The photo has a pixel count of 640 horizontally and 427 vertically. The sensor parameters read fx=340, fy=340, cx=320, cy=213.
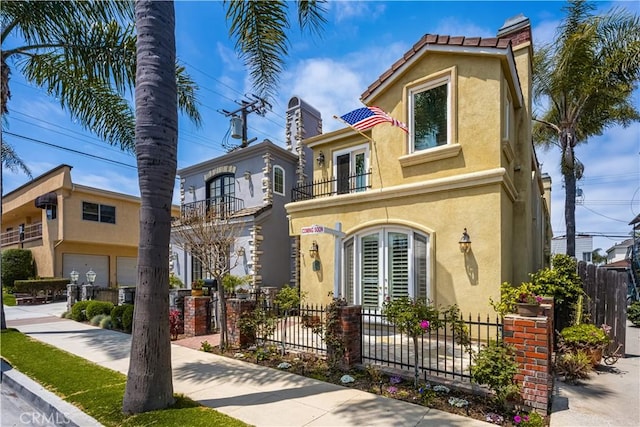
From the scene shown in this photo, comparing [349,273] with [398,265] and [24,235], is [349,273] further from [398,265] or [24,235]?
[24,235]

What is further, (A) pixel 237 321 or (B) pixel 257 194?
(B) pixel 257 194

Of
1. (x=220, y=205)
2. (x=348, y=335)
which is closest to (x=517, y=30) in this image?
(x=348, y=335)

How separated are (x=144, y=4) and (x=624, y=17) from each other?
49.1ft

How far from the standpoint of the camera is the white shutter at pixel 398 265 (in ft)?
29.1

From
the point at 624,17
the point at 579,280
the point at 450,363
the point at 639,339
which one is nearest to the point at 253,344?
the point at 450,363

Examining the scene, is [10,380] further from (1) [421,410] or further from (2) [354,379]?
(1) [421,410]

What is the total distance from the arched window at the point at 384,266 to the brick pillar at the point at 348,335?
2792 mm

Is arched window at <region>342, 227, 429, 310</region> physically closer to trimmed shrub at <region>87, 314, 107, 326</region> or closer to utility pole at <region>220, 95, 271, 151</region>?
trimmed shrub at <region>87, 314, 107, 326</region>

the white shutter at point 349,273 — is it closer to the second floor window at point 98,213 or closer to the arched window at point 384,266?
the arched window at point 384,266

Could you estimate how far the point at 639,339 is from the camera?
32.4 ft

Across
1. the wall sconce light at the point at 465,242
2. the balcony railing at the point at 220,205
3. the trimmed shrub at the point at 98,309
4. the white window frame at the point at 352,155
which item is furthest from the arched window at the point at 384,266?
the balcony railing at the point at 220,205

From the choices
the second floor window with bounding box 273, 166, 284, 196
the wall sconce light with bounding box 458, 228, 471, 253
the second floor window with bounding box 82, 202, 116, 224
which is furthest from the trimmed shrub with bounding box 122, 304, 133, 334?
the second floor window with bounding box 82, 202, 116, 224

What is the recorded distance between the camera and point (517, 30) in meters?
10.0

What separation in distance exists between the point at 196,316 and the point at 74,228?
1802 cm
